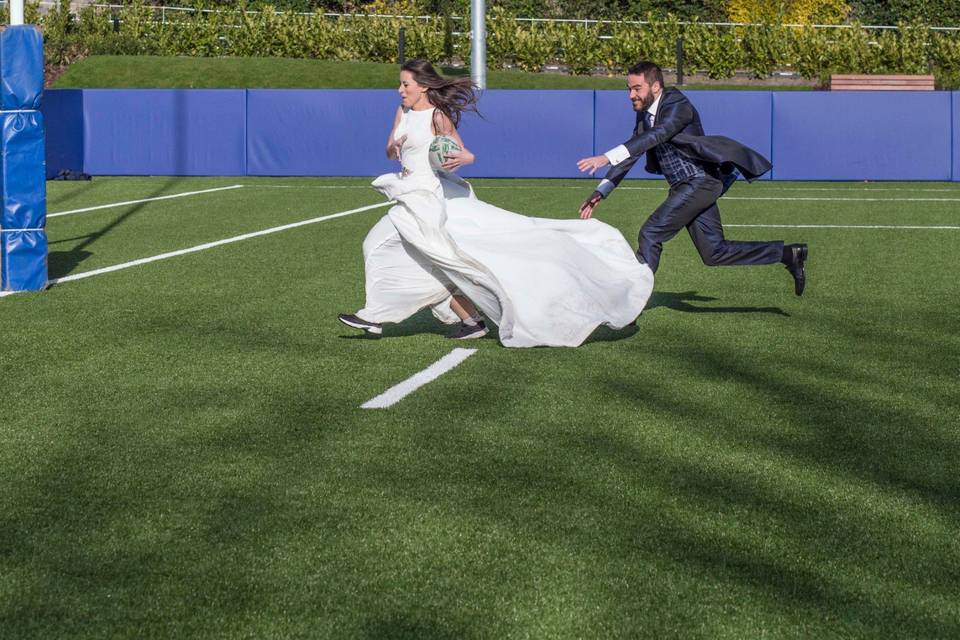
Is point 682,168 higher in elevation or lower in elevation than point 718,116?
lower

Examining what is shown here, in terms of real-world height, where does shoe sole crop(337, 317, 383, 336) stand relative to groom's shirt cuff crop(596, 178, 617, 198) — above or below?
below

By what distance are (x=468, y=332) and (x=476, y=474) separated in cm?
370

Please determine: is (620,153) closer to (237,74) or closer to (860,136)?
(860,136)

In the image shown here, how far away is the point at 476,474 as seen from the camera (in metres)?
5.57

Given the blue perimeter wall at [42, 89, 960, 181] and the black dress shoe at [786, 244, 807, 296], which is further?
the blue perimeter wall at [42, 89, 960, 181]

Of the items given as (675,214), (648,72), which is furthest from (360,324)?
(648,72)

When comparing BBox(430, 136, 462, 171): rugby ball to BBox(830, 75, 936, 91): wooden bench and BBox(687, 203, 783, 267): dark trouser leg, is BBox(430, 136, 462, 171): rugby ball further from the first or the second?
BBox(830, 75, 936, 91): wooden bench

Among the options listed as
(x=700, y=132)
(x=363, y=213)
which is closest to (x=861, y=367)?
(x=700, y=132)

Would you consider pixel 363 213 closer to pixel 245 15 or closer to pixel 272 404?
pixel 272 404

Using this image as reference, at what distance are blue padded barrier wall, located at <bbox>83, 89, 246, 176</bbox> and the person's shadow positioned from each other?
21.5 m

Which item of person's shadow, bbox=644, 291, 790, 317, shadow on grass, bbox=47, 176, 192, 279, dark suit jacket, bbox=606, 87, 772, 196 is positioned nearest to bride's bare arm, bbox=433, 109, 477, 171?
dark suit jacket, bbox=606, 87, 772, 196

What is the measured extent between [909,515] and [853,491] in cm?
35

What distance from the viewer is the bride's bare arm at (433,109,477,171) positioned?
28.8 ft

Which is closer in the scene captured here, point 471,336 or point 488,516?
point 488,516
